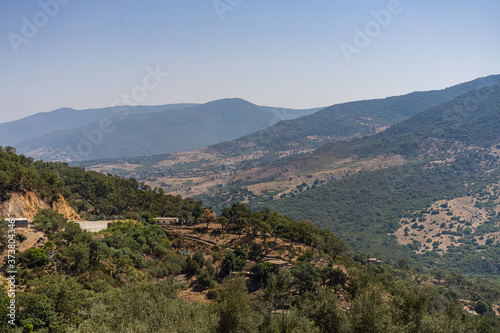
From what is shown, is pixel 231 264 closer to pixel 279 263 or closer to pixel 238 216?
pixel 279 263

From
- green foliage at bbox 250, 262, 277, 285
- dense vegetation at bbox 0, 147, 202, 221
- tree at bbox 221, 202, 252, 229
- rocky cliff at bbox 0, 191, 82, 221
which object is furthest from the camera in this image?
tree at bbox 221, 202, 252, 229

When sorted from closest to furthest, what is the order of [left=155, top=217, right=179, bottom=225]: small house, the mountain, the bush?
the bush < [left=155, top=217, right=179, bottom=225]: small house < the mountain

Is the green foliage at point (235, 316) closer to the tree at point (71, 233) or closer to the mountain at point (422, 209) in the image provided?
the tree at point (71, 233)

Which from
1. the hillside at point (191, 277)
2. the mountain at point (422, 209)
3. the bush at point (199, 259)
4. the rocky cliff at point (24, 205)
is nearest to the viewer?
the hillside at point (191, 277)

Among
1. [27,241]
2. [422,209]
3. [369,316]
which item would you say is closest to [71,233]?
[27,241]

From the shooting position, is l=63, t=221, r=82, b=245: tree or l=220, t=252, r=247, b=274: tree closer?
l=63, t=221, r=82, b=245: tree

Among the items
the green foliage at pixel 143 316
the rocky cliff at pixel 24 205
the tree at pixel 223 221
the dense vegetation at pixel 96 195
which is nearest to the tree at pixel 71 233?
the rocky cliff at pixel 24 205

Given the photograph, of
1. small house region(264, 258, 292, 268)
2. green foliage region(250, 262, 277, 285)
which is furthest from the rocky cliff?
small house region(264, 258, 292, 268)

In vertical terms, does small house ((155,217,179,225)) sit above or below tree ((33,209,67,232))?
below

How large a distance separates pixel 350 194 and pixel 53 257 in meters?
156

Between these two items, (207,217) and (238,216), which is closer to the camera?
(238,216)

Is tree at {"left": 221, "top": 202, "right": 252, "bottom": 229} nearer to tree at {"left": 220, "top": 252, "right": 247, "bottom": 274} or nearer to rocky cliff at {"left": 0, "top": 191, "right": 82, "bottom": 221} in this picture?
tree at {"left": 220, "top": 252, "right": 247, "bottom": 274}

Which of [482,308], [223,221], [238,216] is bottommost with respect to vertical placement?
[482,308]

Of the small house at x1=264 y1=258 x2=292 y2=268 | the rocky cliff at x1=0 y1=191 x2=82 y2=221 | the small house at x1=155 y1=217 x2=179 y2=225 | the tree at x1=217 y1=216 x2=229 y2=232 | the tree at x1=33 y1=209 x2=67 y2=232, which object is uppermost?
the rocky cliff at x1=0 y1=191 x2=82 y2=221
